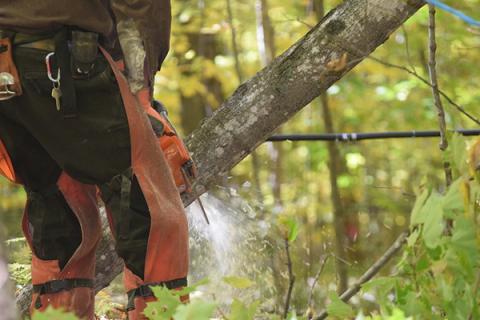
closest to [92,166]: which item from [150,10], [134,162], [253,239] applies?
[134,162]

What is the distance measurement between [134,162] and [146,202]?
0.49 feet

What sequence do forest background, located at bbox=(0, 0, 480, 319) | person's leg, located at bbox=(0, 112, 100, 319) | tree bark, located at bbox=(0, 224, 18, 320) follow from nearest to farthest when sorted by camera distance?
tree bark, located at bbox=(0, 224, 18, 320)
forest background, located at bbox=(0, 0, 480, 319)
person's leg, located at bbox=(0, 112, 100, 319)

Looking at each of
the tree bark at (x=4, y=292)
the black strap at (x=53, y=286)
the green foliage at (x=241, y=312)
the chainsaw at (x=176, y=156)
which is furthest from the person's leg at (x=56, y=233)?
the tree bark at (x=4, y=292)

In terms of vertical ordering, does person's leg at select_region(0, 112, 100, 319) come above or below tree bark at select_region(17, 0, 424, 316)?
below

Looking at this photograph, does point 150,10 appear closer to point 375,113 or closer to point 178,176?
point 178,176

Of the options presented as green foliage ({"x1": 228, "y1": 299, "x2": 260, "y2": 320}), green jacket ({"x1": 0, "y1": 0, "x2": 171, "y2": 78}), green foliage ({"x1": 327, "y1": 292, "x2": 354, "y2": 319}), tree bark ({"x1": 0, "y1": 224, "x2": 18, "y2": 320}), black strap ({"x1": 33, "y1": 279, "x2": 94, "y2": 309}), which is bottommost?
green foliage ({"x1": 327, "y1": 292, "x2": 354, "y2": 319})

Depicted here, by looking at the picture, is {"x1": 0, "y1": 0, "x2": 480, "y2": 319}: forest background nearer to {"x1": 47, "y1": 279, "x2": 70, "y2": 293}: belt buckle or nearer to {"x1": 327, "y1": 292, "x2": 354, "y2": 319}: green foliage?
{"x1": 327, "y1": 292, "x2": 354, "y2": 319}: green foliage

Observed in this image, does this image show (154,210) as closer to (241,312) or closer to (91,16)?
(91,16)

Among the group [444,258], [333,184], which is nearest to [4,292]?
[444,258]

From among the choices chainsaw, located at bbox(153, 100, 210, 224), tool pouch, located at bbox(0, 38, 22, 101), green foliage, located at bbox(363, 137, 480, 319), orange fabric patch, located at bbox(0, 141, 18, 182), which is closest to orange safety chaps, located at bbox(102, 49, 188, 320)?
chainsaw, located at bbox(153, 100, 210, 224)

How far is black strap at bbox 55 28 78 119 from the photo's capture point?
2775mm

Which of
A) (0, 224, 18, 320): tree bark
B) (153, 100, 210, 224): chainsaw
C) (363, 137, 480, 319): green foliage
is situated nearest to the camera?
(0, 224, 18, 320): tree bark

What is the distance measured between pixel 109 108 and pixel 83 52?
0.21 m

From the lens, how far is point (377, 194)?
9336 millimetres
